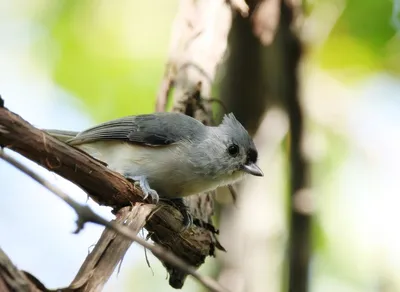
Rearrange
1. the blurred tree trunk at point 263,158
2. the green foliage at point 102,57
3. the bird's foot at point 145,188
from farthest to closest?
the green foliage at point 102,57 → the bird's foot at point 145,188 → the blurred tree trunk at point 263,158

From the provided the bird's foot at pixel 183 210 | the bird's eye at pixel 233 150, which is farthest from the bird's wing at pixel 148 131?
the bird's foot at pixel 183 210

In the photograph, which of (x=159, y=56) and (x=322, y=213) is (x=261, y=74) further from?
(x=159, y=56)

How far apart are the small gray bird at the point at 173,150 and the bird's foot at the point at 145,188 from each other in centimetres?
2

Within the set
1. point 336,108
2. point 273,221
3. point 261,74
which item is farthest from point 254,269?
point 336,108

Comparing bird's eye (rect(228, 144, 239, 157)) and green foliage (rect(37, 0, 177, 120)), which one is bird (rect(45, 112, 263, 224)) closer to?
bird's eye (rect(228, 144, 239, 157))

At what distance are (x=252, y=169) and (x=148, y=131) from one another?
2.17 feet

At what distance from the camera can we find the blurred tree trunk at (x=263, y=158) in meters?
2.94

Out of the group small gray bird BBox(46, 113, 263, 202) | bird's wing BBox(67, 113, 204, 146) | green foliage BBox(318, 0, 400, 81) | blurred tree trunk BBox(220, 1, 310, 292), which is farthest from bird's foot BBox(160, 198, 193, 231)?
green foliage BBox(318, 0, 400, 81)

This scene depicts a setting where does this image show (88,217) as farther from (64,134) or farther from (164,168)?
(64,134)

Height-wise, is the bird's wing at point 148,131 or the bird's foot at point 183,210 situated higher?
the bird's wing at point 148,131

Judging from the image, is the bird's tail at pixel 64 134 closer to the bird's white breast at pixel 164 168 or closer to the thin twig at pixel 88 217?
the bird's white breast at pixel 164 168

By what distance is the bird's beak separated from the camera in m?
3.47

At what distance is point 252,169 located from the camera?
3561mm

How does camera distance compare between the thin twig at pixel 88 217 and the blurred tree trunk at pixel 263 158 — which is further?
the blurred tree trunk at pixel 263 158
